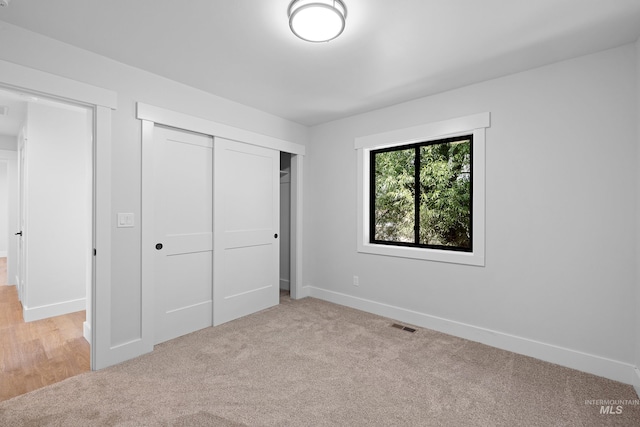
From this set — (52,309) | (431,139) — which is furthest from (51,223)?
(431,139)

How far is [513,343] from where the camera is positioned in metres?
2.71

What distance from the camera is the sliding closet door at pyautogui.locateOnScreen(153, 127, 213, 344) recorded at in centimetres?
286

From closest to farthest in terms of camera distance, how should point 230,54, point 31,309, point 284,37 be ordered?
1. point 284,37
2. point 230,54
3. point 31,309

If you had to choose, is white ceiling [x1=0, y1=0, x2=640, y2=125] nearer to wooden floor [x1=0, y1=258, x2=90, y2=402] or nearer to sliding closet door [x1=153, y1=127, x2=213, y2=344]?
sliding closet door [x1=153, y1=127, x2=213, y2=344]

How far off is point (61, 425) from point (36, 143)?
128 inches

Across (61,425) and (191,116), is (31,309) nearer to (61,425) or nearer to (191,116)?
(61,425)

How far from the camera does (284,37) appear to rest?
2.18 meters

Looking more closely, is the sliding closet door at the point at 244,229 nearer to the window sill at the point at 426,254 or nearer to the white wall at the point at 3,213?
the window sill at the point at 426,254

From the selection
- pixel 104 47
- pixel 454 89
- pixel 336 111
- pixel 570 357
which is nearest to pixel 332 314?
A: pixel 570 357

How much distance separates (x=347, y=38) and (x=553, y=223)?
220cm

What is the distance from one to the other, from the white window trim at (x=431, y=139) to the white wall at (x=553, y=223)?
A: 7 cm

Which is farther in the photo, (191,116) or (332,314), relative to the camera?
(332,314)

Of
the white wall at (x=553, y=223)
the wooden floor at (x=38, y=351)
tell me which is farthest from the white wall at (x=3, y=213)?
the white wall at (x=553, y=223)

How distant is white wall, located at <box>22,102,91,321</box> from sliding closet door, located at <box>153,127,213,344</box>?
4.34 ft
